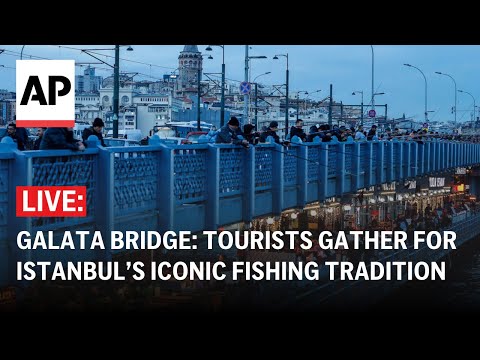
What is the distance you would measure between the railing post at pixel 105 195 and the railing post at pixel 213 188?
2260 millimetres

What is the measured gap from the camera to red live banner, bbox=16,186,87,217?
798 centimetres

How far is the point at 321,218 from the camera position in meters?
13.1

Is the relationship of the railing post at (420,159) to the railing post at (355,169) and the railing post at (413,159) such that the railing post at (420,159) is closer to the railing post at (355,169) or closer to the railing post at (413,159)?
the railing post at (413,159)

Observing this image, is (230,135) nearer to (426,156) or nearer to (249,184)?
(249,184)

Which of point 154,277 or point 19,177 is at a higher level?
point 19,177

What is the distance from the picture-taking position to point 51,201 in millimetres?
8219

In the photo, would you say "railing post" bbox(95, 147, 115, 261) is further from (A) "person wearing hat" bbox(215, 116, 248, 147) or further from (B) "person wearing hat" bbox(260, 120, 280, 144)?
(B) "person wearing hat" bbox(260, 120, 280, 144)

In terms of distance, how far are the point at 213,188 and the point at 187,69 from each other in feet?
26.7

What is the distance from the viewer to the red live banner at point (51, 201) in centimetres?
798

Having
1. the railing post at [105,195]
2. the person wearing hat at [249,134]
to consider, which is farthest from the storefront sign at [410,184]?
the railing post at [105,195]

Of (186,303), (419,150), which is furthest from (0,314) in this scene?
(419,150)

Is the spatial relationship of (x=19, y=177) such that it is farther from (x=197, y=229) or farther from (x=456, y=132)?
(x=456, y=132)

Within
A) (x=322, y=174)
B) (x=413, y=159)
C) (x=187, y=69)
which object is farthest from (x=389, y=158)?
(x=322, y=174)
